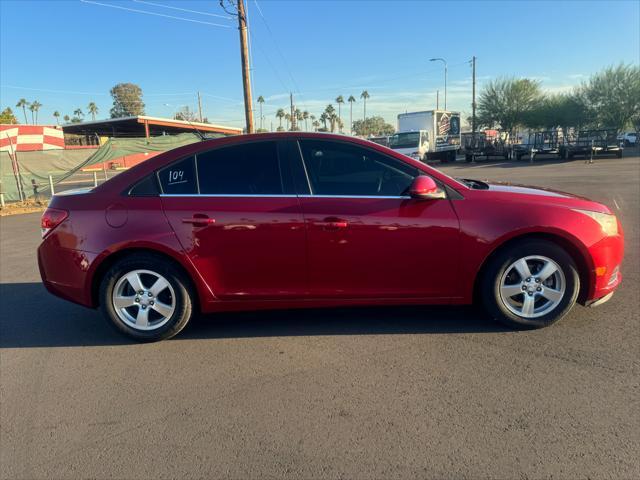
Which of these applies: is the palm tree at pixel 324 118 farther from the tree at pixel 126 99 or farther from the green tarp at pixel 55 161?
the green tarp at pixel 55 161

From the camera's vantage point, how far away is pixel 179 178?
12.9ft

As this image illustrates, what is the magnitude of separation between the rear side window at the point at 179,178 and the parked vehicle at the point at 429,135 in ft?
→ 85.0

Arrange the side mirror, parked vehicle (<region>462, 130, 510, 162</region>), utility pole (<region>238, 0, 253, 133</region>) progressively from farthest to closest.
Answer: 1. parked vehicle (<region>462, 130, 510, 162</region>)
2. utility pole (<region>238, 0, 253, 133</region>)
3. the side mirror

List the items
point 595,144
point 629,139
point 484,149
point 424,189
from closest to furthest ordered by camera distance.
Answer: point 424,189 → point 595,144 → point 484,149 → point 629,139

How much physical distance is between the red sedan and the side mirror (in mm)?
10

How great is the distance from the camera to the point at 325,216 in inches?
147

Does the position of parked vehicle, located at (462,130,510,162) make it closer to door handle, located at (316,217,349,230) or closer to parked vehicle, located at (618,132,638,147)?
parked vehicle, located at (618,132,638,147)

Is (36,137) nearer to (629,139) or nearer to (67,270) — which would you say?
(67,270)

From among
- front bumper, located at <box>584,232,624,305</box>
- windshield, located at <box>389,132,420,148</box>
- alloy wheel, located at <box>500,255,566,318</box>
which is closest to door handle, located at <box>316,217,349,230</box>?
alloy wheel, located at <box>500,255,566,318</box>

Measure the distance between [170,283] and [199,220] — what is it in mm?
602

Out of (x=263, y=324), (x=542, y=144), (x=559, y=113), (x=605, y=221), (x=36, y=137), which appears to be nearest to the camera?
(x=605, y=221)

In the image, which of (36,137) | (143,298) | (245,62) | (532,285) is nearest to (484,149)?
(245,62)

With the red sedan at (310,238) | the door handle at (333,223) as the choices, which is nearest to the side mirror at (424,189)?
the red sedan at (310,238)

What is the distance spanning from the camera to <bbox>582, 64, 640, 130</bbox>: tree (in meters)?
38.5
